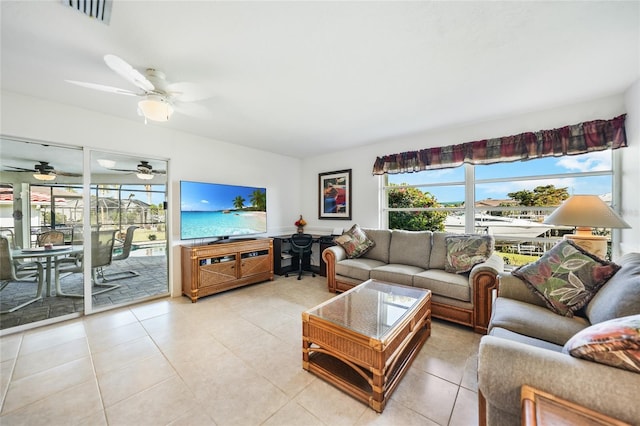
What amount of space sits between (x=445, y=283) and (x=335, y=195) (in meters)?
2.64

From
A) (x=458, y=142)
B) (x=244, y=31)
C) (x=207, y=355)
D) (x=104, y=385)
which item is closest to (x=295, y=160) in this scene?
(x=458, y=142)

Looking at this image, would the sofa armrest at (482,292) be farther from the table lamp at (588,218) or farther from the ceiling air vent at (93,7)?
the ceiling air vent at (93,7)

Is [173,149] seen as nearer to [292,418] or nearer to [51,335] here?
[51,335]

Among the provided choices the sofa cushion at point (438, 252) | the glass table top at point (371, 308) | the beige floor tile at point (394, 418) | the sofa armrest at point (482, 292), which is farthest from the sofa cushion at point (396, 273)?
the beige floor tile at point (394, 418)

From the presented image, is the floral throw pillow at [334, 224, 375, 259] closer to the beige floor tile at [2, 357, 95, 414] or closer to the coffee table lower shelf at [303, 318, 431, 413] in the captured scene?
the coffee table lower shelf at [303, 318, 431, 413]

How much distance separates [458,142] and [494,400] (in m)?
3.24

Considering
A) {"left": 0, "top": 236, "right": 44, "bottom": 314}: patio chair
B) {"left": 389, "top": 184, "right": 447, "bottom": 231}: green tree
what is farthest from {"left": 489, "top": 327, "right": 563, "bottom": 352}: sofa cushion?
{"left": 0, "top": 236, "right": 44, "bottom": 314}: patio chair

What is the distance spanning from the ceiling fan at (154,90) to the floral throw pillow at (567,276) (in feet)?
10.8

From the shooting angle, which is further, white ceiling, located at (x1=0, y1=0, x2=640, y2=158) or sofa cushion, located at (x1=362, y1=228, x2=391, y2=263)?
sofa cushion, located at (x1=362, y1=228, x2=391, y2=263)

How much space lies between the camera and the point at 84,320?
263 centimetres

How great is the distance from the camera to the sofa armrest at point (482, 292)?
2.34m

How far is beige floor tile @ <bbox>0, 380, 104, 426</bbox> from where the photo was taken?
1.37m

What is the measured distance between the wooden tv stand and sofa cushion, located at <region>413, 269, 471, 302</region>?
2.40 m

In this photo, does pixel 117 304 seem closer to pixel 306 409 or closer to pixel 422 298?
pixel 306 409
